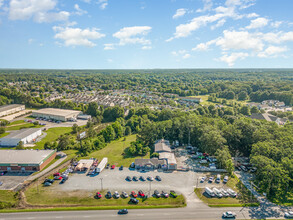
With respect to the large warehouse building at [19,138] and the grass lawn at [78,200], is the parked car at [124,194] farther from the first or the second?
the large warehouse building at [19,138]

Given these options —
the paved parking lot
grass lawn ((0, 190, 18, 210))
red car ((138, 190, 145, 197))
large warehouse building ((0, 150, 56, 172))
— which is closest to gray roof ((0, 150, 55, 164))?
large warehouse building ((0, 150, 56, 172))

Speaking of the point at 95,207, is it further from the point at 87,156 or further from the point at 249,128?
the point at 249,128

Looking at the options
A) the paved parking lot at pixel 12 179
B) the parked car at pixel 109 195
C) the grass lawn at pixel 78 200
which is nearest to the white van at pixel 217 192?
the grass lawn at pixel 78 200

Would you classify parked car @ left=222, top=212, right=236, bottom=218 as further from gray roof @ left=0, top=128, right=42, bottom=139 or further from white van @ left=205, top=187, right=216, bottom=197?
gray roof @ left=0, top=128, right=42, bottom=139

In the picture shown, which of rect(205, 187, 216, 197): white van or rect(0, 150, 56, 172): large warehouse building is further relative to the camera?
rect(0, 150, 56, 172): large warehouse building

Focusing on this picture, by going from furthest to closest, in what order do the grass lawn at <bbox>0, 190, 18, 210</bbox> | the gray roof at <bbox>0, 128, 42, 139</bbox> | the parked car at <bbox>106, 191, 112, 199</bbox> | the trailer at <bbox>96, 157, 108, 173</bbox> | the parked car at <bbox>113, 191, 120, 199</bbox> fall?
1. the gray roof at <bbox>0, 128, 42, 139</bbox>
2. the trailer at <bbox>96, 157, 108, 173</bbox>
3. the parked car at <bbox>106, 191, 112, 199</bbox>
4. the parked car at <bbox>113, 191, 120, 199</bbox>
5. the grass lawn at <bbox>0, 190, 18, 210</bbox>

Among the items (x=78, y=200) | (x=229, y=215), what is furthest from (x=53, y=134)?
(x=229, y=215)

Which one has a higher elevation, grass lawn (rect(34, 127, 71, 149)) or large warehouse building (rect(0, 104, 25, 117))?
large warehouse building (rect(0, 104, 25, 117))
